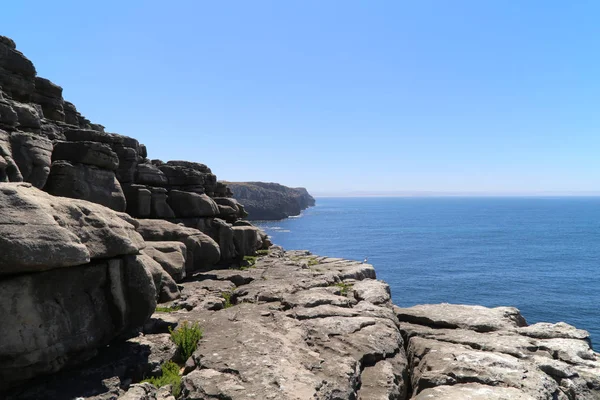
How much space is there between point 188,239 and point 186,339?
12342mm

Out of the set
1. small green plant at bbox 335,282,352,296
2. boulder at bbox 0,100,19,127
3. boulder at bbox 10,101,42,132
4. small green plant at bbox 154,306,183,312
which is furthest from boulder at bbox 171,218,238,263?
boulder at bbox 0,100,19,127

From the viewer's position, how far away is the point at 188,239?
82.2 ft

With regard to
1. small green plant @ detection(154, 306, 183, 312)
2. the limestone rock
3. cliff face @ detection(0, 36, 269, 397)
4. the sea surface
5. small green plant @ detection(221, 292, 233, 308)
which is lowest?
the sea surface

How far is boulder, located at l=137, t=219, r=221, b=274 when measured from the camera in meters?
23.3

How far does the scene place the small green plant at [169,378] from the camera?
36.1 feet

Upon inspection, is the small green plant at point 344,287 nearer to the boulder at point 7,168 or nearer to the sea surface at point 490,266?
the boulder at point 7,168

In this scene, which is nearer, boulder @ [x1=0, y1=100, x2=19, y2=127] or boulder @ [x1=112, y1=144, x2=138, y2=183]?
boulder @ [x1=0, y1=100, x2=19, y2=127]

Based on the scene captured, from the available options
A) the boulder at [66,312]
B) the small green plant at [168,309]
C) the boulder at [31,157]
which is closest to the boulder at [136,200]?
the boulder at [31,157]

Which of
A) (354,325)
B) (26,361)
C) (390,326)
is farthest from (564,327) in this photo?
(26,361)

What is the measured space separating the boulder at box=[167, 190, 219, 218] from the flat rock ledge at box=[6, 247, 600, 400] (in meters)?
9.61

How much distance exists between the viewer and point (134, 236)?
13.6 m

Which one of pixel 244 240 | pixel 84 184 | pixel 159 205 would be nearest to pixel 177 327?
pixel 84 184

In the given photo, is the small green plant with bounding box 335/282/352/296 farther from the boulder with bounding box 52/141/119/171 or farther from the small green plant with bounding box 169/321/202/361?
the boulder with bounding box 52/141/119/171

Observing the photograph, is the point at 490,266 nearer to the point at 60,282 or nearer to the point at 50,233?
the point at 60,282
